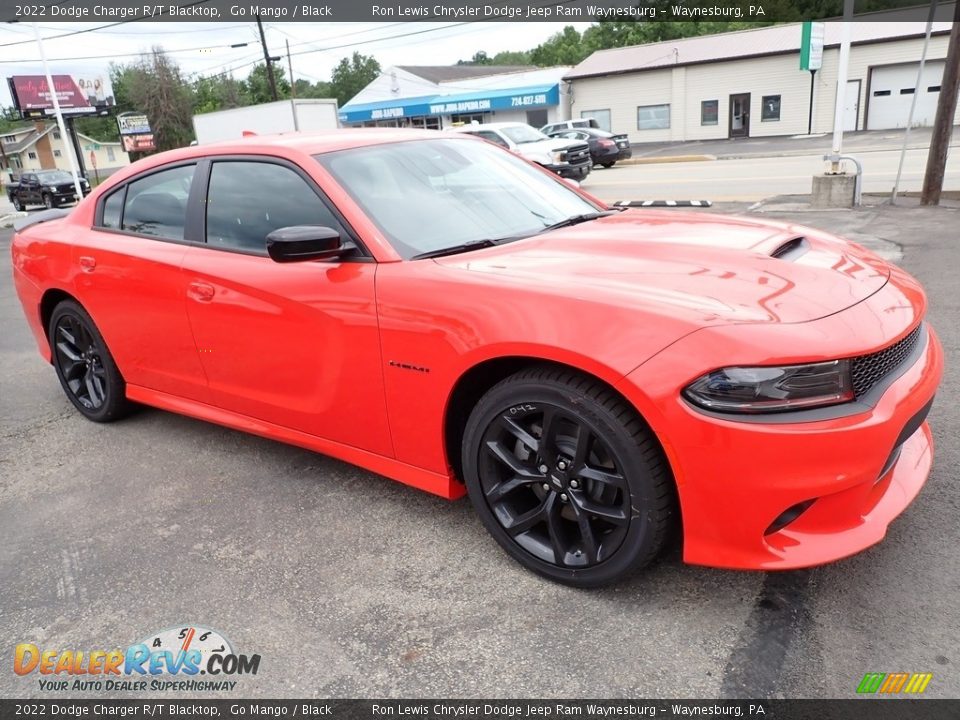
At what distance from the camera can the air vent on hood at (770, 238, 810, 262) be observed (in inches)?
104

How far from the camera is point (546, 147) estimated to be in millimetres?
19484

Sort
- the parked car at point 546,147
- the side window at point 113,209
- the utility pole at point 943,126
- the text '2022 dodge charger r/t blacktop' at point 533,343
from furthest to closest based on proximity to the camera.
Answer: the parked car at point 546,147 < the utility pole at point 943,126 < the side window at point 113,209 < the text '2022 dodge charger r/t blacktop' at point 533,343

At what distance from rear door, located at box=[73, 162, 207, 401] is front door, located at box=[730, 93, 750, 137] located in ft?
132

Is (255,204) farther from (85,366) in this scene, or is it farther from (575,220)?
(85,366)

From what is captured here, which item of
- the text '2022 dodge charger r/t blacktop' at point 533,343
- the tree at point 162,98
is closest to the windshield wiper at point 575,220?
the text '2022 dodge charger r/t blacktop' at point 533,343

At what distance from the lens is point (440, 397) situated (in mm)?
2570

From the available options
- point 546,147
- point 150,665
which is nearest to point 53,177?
point 546,147

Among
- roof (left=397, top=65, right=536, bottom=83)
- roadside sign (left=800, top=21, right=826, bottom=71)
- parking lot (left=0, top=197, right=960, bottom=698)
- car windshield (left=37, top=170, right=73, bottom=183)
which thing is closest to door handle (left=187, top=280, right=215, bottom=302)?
parking lot (left=0, top=197, right=960, bottom=698)

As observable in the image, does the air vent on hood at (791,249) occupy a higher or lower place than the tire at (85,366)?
higher

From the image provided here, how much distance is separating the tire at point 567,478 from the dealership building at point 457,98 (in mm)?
43659

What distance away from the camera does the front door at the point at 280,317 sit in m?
2.78

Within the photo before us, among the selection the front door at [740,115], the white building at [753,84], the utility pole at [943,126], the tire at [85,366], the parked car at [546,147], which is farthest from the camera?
the front door at [740,115]

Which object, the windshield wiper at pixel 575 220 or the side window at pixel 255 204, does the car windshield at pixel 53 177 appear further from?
the windshield wiper at pixel 575 220

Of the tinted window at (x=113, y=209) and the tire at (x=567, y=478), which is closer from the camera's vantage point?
the tire at (x=567, y=478)
